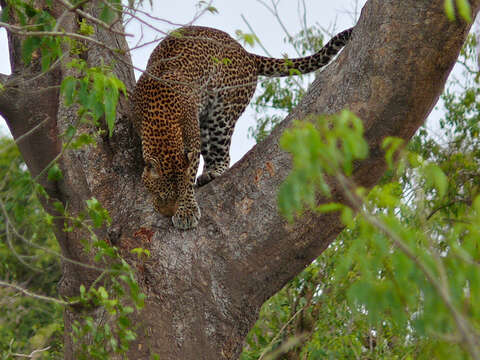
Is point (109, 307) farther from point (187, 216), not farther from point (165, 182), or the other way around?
point (165, 182)

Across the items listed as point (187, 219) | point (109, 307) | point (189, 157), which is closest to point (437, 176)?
point (109, 307)

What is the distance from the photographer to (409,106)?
4.71 meters

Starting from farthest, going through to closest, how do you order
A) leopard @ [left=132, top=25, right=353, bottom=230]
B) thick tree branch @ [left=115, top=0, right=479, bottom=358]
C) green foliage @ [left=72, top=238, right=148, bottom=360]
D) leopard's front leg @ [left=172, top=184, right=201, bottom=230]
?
leopard @ [left=132, top=25, right=353, bottom=230], leopard's front leg @ [left=172, top=184, right=201, bottom=230], thick tree branch @ [left=115, top=0, right=479, bottom=358], green foliage @ [left=72, top=238, right=148, bottom=360]

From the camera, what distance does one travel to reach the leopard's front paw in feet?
17.0

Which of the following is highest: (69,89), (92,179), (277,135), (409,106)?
(409,106)

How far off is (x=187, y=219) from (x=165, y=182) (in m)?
0.93

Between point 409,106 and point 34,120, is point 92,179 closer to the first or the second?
point 34,120

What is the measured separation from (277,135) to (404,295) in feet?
9.51

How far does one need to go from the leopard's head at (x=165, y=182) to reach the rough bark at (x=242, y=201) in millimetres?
294

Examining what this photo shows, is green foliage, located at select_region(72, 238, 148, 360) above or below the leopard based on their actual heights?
below

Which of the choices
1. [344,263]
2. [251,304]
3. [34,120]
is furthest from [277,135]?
[344,263]

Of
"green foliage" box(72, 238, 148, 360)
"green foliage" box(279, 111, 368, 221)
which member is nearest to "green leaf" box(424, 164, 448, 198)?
"green foliage" box(279, 111, 368, 221)

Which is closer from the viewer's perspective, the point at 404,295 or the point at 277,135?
the point at 404,295

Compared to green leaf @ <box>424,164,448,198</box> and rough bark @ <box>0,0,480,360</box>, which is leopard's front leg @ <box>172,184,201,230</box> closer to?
rough bark @ <box>0,0,480,360</box>
